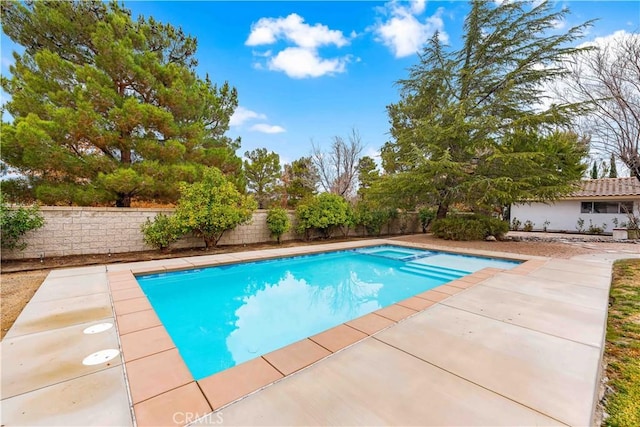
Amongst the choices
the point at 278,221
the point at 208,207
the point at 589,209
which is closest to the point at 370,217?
the point at 278,221

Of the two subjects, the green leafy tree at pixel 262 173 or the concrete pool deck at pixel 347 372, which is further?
the green leafy tree at pixel 262 173

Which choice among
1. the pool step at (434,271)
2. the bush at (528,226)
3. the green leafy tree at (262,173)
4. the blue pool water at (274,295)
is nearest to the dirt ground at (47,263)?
the blue pool water at (274,295)

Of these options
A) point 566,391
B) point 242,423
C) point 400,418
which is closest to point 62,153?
point 242,423

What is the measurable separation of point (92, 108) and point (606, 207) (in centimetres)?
2466

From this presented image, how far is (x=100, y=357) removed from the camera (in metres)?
2.49

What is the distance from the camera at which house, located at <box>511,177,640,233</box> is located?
14.9m

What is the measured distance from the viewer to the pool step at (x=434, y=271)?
6.87 m

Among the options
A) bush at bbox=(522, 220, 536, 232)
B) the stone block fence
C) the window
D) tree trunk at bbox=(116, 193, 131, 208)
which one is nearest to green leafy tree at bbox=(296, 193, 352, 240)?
the stone block fence

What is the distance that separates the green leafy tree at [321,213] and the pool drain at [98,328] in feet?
28.1

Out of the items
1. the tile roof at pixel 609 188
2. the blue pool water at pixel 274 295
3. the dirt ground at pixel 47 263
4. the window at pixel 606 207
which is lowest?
the blue pool water at pixel 274 295

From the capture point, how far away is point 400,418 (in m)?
1.71

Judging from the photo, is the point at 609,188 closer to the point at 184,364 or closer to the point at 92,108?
the point at 184,364

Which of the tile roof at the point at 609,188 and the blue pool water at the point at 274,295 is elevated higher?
the tile roof at the point at 609,188

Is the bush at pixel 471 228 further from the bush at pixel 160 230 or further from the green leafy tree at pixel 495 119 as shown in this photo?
the bush at pixel 160 230
